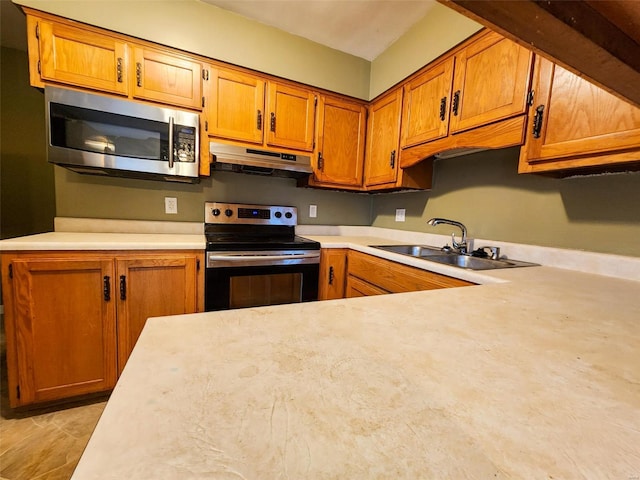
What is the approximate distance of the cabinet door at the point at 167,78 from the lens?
1741 millimetres

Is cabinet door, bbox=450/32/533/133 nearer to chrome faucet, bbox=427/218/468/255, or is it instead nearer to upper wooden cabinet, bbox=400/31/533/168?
upper wooden cabinet, bbox=400/31/533/168

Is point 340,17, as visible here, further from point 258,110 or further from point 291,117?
point 258,110

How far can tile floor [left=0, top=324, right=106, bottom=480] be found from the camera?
1166 mm

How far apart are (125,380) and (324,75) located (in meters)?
2.51

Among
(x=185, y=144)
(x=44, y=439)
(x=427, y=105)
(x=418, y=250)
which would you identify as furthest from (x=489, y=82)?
(x=44, y=439)

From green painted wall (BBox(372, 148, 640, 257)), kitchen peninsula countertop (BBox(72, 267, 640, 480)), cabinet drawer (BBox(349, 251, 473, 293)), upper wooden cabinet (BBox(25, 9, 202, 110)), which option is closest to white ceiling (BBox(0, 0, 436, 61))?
upper wooden cabinet (BBox(25, 9, 202, 110))

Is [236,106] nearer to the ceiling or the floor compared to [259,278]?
nearer to the ceiling

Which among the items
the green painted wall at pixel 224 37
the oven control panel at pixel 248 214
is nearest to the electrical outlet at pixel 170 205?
the oven control panel at pixel 248 214

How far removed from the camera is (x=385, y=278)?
168 centimetres

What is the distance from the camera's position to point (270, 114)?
2.11 meters

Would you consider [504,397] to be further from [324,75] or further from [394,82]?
[324,75]

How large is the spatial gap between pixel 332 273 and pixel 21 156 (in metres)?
2.89

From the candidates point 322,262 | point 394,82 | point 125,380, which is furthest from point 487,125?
point 125,380

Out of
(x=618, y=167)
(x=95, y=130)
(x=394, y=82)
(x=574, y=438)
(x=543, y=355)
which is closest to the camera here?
(x=574, y=438)
